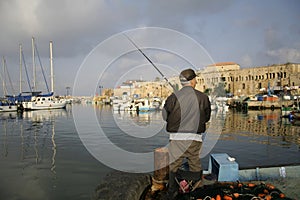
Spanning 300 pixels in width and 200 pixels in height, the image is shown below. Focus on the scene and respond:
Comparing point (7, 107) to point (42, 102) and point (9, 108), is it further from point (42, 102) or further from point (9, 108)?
point (42, 102)

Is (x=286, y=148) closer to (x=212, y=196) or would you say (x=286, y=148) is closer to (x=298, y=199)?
(x=298, y=199)

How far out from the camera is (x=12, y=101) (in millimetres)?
66688

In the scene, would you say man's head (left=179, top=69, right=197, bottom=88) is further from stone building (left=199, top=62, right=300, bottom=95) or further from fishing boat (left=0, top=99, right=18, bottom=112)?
stone building (left=199, top=62, right=300, bottom=95)

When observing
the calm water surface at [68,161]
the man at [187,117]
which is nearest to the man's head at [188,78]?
the man at [187,117]

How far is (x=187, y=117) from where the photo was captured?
4.88 meters

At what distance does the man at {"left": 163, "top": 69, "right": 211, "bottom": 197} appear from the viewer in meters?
4.85

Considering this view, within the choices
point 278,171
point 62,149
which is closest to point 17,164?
point 62,149

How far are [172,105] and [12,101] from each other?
72.2 m

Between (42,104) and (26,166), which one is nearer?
(26,166)

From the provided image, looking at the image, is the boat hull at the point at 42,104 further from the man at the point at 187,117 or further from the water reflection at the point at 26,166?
the man at the point at 187,117

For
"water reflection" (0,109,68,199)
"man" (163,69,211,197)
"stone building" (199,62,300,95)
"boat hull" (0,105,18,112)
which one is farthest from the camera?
"stone building" (199,62,300,95)

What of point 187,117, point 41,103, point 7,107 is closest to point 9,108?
point 7,107

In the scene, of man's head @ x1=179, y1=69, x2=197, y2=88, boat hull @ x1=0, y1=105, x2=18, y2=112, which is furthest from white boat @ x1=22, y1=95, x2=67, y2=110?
man's head @ x1=179, y1=69, x2=197, y2=88

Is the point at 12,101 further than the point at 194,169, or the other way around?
the point at 12,101
